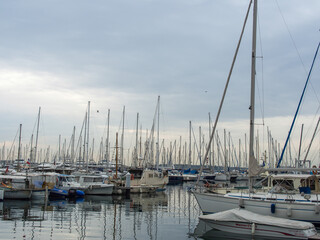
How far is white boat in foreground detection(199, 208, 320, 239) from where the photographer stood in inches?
705

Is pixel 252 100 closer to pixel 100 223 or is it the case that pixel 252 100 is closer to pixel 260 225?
pixel 260 225

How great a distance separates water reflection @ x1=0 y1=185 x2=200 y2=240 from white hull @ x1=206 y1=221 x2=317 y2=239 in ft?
7.29

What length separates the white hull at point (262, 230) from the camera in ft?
58.6

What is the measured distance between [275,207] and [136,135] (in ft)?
158

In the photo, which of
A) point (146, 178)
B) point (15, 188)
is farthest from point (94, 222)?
point (146, 178)

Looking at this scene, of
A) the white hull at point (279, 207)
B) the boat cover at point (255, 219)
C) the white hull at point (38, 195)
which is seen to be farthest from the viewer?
the white hull at point (38, 195)

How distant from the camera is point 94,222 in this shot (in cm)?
2305

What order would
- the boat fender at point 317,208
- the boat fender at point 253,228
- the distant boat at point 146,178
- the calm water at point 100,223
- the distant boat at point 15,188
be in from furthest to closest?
1. the distant boat at point 146,178
2. the distant boat at point 15,188
3. the boat fender at point 317,208
4. the calm water at point 100,223
5. the boat fender at point 253,228

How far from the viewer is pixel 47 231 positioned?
64.2ft

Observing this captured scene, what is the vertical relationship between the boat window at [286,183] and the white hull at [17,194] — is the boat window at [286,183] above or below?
above

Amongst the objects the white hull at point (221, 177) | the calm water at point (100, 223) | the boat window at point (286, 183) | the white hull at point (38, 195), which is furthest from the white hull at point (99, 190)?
the white hull at point (221, 177)

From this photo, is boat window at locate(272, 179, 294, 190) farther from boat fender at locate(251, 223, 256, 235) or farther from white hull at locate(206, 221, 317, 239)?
boat fender at locate(251, 223, 256, 235)

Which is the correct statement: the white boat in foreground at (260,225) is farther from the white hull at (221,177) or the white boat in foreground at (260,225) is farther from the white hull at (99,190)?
the white hull at (221,177)

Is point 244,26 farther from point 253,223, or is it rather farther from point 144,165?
point 144,165
